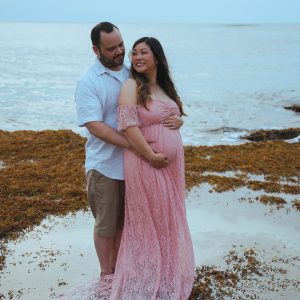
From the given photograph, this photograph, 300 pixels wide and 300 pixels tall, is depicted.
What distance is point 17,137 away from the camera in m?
11.6

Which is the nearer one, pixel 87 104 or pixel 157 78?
pixel 87 104

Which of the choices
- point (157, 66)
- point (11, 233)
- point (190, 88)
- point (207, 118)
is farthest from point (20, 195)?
point (190, 88)

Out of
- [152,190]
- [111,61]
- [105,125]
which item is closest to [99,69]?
[111,61]

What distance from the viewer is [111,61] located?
367 cm

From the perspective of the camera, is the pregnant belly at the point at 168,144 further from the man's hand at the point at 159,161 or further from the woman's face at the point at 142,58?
the woman's face at the point at 142,58

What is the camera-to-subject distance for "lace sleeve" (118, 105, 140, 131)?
354cm

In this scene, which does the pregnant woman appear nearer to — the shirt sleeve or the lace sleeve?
the lace sleeve

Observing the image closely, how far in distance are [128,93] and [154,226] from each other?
1.07 metres

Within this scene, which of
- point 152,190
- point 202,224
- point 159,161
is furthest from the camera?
point 202,224

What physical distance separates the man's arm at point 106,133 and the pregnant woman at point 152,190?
0.07 metres

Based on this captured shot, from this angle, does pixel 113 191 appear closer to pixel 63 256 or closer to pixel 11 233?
pixel 63 256

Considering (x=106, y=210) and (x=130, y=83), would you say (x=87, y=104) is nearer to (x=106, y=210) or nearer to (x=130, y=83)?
(x=130, y=83)

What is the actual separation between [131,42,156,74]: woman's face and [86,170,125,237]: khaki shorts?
34.6 inches

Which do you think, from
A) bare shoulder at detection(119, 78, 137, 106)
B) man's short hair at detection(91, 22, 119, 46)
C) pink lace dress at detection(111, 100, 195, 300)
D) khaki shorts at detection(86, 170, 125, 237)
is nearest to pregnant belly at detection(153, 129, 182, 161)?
pink lace dress at detection(111, 100, 195, 300)
